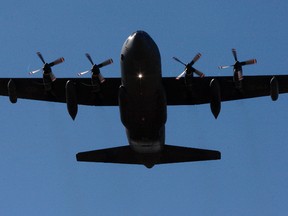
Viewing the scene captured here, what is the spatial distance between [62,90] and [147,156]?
698cm

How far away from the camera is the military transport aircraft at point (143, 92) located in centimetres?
2839

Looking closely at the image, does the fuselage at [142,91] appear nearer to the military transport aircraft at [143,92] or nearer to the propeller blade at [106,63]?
the military transport aircraft at [143,92]

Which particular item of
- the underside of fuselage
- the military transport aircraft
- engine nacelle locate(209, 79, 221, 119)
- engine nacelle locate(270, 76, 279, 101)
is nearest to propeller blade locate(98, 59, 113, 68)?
the military transport aircraft

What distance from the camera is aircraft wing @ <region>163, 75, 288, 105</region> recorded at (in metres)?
33.7

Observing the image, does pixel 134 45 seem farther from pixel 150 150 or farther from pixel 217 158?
pixel 217 158

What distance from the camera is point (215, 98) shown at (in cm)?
3147

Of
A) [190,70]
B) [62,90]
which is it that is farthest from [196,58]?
[62,90]

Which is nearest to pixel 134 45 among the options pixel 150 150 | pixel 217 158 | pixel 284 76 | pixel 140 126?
pixel 140 126

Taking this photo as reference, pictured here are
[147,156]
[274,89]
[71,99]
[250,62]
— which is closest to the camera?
[71,99]

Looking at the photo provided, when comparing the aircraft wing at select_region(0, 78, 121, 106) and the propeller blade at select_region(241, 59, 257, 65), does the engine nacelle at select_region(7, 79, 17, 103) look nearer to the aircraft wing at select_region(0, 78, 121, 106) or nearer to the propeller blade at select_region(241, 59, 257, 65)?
the aircraft wing at select_region(0, 78, 121, 106)

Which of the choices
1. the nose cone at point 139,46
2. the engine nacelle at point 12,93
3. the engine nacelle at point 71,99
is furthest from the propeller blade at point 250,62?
the engine nacelle at point 12,93

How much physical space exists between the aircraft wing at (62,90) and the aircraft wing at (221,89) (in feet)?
11.1

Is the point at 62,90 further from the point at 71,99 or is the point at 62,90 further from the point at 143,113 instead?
the point at 143,113

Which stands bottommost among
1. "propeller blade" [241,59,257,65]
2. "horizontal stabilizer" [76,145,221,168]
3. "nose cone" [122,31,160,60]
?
"horizontal stabilizer" [76,145,221,168]
